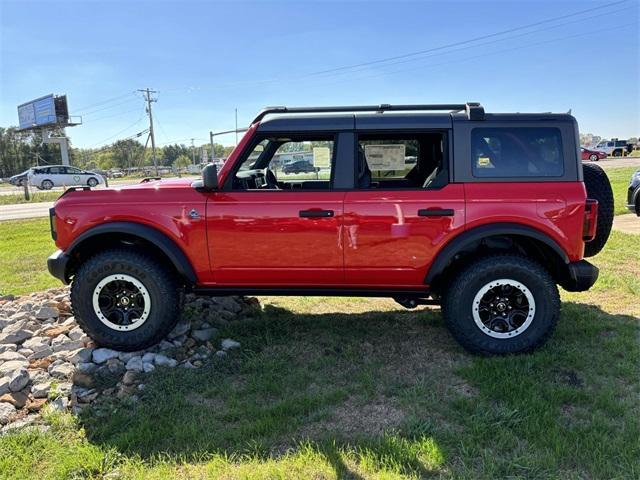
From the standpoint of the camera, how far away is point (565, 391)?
3125 mm

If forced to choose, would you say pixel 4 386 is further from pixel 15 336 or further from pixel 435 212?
pixel 435 212

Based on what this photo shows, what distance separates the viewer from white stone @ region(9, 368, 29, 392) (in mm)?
3305

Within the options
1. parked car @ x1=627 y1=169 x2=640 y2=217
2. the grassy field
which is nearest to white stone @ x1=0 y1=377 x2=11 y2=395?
the grassy field

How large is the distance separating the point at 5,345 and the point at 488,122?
169 inches

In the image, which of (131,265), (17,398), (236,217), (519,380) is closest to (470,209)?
(519,380)

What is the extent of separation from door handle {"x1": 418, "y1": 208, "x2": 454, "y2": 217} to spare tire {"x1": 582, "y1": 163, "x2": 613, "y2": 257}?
1.35 m

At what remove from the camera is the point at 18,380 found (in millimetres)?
3332

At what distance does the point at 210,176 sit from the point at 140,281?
1.04 meters

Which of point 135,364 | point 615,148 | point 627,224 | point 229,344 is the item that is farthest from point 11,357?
point 615,148

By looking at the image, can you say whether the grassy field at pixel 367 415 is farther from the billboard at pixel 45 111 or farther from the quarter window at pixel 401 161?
the billboard at pixel 45 111

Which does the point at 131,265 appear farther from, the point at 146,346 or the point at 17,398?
the point at 17,398

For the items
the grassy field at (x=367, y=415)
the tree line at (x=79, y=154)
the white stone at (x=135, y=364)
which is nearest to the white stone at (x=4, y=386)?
the grassy field at (x=367, y=415)

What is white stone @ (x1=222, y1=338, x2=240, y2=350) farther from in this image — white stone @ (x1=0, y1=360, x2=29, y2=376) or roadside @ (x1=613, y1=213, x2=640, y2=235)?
roadside @ (x1=613, y1=213, x2=640, y2=235)

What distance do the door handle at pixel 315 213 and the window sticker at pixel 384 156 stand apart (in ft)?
2.32
